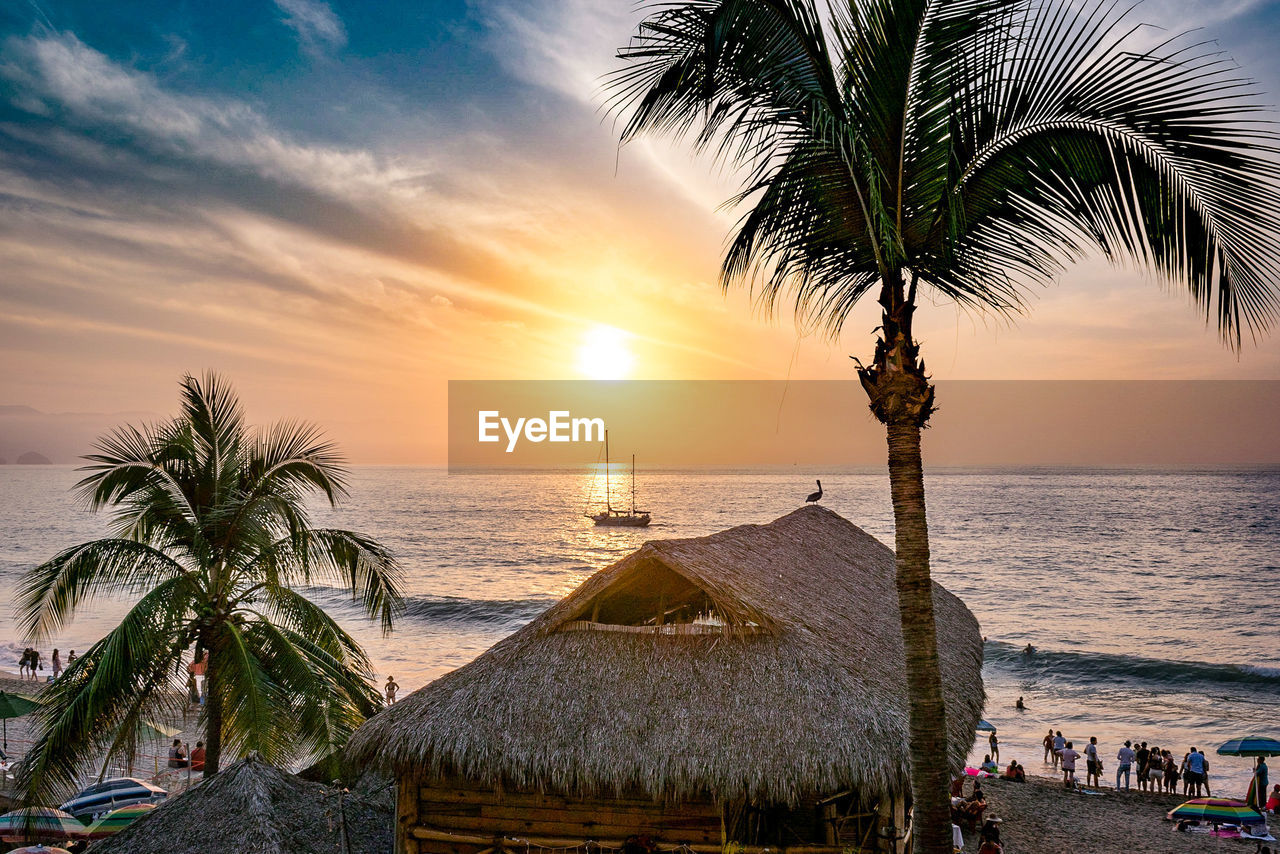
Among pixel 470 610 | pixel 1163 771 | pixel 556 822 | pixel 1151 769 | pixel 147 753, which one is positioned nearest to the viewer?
pixel 556 822

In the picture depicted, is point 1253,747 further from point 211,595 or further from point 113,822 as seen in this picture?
point 113,822

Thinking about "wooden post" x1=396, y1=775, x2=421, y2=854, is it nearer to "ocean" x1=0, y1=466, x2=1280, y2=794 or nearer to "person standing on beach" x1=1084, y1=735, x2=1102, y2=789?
"person standing on beach" x1=1084, y1=735, x2=1102, y2=789

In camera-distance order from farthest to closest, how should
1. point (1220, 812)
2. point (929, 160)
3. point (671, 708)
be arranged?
point (1220, 812)
point (671, 708)
point (929, 160)

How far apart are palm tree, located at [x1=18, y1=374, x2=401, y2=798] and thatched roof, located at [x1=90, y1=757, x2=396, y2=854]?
0.38 m

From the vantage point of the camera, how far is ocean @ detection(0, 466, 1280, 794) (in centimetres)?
2756

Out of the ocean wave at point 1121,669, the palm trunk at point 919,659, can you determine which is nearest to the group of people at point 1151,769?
the ocean wave at point 1121,669

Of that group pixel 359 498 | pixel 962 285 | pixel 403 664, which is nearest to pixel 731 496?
pixel 359 498

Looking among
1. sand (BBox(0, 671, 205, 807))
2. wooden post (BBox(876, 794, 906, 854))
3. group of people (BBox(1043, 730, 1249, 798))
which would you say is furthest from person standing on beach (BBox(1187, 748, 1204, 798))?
sand (BBox(0, 671, 205, 807))

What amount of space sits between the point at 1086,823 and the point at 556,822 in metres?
11.4

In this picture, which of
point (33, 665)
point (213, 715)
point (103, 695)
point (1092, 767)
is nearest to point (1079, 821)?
point (1092, 767)

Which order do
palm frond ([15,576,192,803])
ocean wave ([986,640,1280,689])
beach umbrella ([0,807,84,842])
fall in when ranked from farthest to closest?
ocean wave ([986,640,1280,689]) < beach umbrella ([0,807,84,842]) < palm frond ([15,576,192,803])

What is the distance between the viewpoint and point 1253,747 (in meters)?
15.9

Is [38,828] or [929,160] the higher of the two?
[929,160]

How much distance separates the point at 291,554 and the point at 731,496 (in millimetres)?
130407
